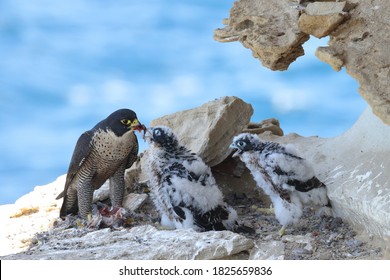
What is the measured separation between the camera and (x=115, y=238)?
5.72 m

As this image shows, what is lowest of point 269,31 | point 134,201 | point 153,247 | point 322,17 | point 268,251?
point 268,251

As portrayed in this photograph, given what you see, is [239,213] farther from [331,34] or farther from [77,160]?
[331,34]

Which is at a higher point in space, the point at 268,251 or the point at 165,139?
the point at 165,139

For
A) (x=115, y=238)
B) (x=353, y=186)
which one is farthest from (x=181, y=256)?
(x=353, y=186)

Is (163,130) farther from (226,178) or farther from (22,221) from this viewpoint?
(22,221)

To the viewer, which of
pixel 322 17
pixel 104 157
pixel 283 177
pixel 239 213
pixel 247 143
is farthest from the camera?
pixel 239 213

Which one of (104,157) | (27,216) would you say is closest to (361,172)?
(104,157)

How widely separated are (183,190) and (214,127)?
163cm

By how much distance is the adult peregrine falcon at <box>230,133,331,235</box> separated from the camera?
613cm

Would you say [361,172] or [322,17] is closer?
[322,17]

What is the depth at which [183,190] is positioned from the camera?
5.90m

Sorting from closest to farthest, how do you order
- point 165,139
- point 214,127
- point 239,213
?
point 165,139, point 239,213, point 214,127

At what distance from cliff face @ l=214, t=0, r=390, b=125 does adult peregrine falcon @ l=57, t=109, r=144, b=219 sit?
154 centimetres

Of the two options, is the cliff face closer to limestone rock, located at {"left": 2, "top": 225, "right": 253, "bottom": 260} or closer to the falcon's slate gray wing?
limestone rock, located at {"left": 2, "top": 225, "right": 253, "bottom": 260}
